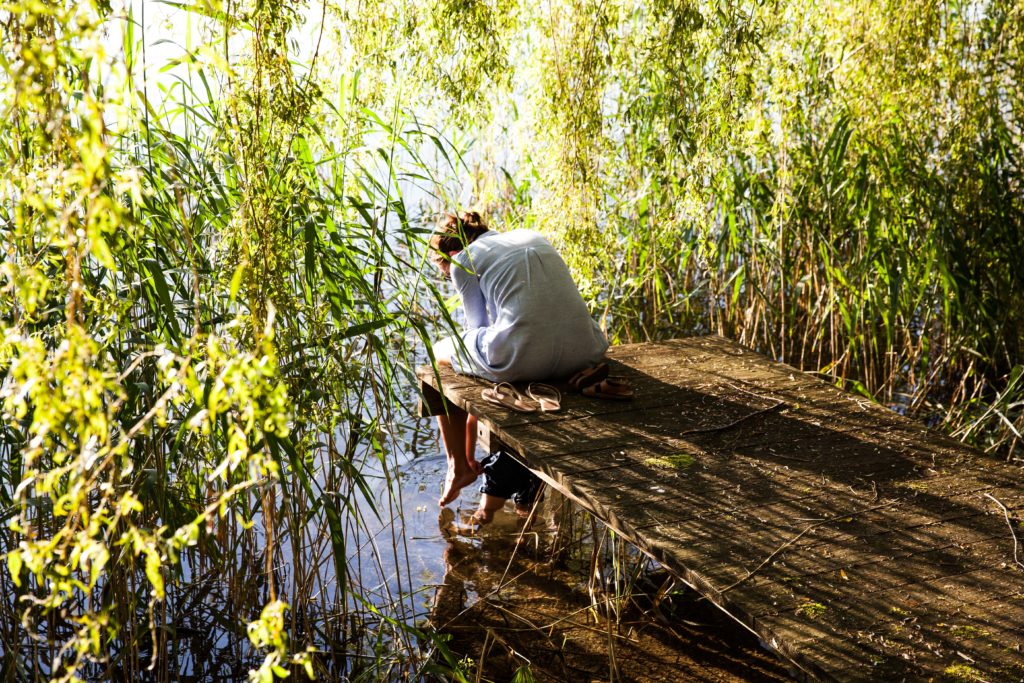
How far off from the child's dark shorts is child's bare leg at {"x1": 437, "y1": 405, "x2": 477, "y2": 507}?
128 millimetres

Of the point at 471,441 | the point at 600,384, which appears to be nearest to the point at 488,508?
the point at 471,441

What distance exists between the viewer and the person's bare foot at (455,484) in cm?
425

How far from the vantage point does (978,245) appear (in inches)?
178

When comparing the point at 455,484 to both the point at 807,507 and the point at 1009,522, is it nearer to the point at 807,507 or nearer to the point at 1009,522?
the point at 807,507

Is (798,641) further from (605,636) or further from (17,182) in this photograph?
(17,182)

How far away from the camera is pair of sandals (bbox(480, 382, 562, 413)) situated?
11.7 ft

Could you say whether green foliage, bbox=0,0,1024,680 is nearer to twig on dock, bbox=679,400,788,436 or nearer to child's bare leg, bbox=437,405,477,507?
child's bare leg, bbox=437,405,477,507

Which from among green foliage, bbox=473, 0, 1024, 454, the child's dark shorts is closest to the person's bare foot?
the child's dark shorts

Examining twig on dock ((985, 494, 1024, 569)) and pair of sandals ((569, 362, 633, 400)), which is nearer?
twig on dock ((985, 494, 1024, 569))

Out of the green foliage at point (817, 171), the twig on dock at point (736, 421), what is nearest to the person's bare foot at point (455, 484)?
the green foliage at point (817, 171)

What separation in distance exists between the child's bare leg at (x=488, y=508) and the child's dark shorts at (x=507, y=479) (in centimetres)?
5

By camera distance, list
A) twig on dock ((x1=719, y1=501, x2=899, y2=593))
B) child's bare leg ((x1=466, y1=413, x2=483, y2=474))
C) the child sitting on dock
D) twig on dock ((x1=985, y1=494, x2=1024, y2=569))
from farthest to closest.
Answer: child's bare leg ((x1=466, y1=413, x2=483, y2=474)), the child sitting on dock, twig on dock ((x1=985, y1=494, x2=1024, y2=569)), twig on dock ((x1=719, y1=501, x2=899, y2=593))

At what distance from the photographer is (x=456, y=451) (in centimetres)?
420

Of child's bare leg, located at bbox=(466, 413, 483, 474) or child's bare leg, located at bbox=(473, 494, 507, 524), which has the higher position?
child's bare leg, located at bbox=(466, 413, 483, 474)
